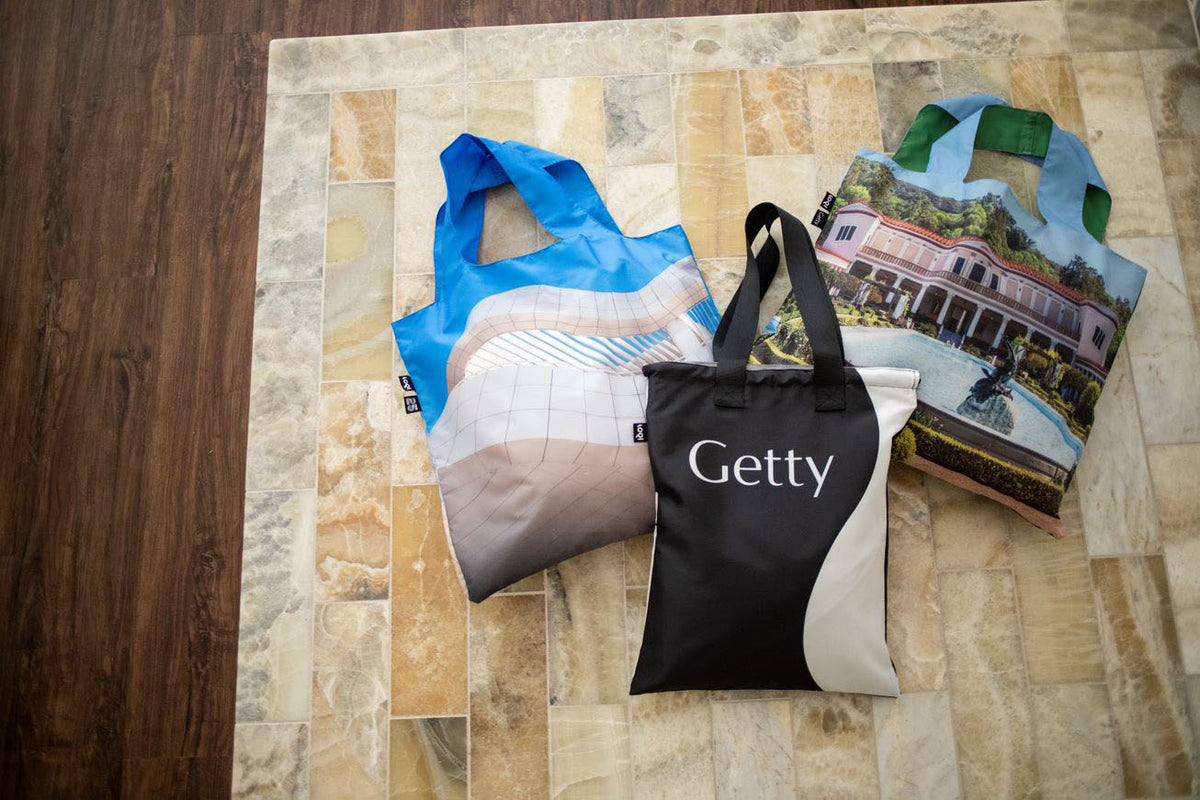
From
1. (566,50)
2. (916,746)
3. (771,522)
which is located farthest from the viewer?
(566,50)

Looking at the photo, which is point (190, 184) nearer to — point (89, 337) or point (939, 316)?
point (89, 337)

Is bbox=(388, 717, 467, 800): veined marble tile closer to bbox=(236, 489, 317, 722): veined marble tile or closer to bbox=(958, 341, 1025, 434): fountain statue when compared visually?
bbox=(236, 489, 317, 722): veined marble tile

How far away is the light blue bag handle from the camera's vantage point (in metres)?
1.23

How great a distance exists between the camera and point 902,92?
1331mm

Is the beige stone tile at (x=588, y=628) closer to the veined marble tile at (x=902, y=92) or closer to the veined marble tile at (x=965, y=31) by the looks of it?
the veined marble tile at (x=902, y=92)

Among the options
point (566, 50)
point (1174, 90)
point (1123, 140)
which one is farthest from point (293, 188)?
point (1174, 90)

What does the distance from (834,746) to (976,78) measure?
1128mm

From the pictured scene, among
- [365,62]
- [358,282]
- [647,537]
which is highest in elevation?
[365,62]

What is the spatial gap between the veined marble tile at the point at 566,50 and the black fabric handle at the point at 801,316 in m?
0.39

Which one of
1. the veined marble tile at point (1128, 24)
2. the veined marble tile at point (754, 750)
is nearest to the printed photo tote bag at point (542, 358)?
the veined marble tile at point (754, 750)

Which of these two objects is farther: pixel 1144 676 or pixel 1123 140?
pixel 1123 140

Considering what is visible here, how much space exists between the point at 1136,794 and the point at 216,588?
142cm

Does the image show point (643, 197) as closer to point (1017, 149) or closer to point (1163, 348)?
point (1017, 149)

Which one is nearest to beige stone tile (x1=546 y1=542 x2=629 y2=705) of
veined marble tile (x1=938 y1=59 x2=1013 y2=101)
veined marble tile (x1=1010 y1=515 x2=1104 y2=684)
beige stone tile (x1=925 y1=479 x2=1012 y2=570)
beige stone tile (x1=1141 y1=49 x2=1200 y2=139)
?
beige stone tile (x1=925 y1=479 x2=1012 y2=570)
